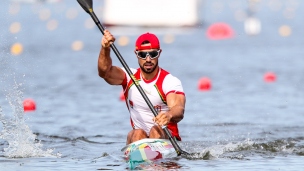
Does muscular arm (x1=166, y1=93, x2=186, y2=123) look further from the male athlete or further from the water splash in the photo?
the water splash

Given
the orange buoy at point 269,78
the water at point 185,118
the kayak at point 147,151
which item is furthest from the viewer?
the orange buoy at point 269,78

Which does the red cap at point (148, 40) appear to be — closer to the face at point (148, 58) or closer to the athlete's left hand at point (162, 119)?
the face at point (148, 58)

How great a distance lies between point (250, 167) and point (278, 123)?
4.89 m

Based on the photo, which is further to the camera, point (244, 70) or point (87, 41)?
point (87, 41)

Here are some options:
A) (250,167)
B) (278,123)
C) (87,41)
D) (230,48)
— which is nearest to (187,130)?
(278,123)

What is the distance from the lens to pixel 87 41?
144 feet

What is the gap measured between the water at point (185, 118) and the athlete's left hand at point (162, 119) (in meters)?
0.52

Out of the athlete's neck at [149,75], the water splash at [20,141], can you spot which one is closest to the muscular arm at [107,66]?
the athlete's neck at [149,75]

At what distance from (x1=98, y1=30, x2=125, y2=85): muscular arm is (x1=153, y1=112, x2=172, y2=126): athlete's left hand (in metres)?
0.88

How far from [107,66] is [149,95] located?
2.12 feet

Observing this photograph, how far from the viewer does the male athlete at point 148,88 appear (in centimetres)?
1059

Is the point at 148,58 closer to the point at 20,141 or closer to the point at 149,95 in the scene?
the point at 149,95

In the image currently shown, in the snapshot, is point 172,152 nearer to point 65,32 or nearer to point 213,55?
point 213,55

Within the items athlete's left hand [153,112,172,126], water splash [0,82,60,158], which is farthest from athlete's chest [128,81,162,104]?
water splash [0,82,60,158]
